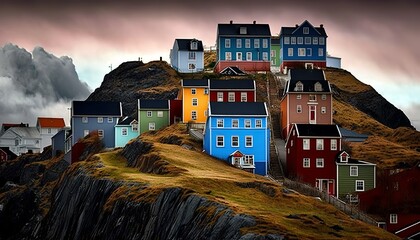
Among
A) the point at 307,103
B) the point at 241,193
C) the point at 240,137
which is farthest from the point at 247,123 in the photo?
the point at 241,193

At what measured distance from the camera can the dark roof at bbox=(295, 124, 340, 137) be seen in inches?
5320

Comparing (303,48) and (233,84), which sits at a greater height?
(303,48)

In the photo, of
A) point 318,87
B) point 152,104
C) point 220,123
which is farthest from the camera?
point 152,104

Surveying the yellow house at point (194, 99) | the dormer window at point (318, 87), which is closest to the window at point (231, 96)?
the yellow house at point (194, 99)

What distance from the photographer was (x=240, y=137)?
454 feet

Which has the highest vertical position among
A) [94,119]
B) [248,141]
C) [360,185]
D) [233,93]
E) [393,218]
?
[233,93]

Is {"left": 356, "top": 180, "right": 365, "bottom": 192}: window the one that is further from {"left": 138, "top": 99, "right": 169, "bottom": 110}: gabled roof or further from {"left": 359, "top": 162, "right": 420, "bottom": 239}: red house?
{"left": 138, "top": 99, "right": 169, "bottom": 110}: gabled roof

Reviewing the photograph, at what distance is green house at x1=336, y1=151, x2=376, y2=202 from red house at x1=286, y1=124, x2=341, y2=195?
2.90 ft

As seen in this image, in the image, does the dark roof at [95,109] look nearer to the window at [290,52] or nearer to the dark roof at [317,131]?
the window at [290,52]

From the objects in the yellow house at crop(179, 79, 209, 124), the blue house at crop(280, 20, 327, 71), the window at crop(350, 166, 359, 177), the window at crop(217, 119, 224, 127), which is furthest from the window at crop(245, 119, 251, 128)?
the blue house at crop(280, 20, 327, 71)

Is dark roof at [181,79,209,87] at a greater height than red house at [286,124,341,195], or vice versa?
dark roof at [181,79,209,87]

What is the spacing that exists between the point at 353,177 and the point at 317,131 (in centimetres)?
763

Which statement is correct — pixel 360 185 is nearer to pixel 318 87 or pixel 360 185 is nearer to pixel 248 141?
pixel 248 141

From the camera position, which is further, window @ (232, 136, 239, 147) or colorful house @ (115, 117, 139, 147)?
colorful house @ (115, 117, 139, 147)
